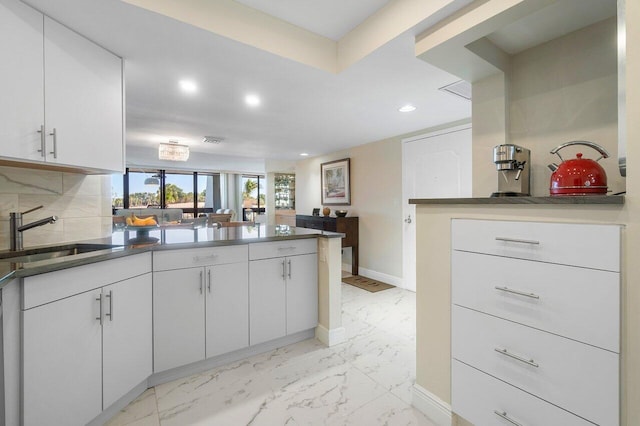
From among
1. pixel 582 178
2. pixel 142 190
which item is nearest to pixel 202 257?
pixel 582 178

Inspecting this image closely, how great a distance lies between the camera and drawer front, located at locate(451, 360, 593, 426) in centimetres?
106

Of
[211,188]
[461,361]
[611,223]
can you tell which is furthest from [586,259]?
[211,188]

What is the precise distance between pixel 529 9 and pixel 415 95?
1.24m

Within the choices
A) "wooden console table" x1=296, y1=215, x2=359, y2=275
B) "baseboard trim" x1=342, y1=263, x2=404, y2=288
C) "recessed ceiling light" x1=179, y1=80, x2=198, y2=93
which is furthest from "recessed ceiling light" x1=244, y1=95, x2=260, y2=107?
"baseboard trim" x1=342, y1=263, x2=404, y2=288

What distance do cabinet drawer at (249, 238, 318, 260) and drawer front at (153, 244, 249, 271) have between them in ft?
0.23

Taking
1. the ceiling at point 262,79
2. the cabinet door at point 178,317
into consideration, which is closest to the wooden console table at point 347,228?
the ceiling at point 262,79

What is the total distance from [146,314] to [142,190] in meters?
8.00

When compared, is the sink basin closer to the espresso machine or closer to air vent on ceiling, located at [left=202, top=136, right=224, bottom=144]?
the espresso machine

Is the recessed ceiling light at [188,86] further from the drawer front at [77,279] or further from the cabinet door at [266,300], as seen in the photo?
the cabinet door at [266,300]

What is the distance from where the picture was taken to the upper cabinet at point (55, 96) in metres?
1.30

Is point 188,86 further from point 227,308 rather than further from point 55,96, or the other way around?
point 227,308

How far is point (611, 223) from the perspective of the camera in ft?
3.06

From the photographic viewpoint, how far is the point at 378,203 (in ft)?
14.0

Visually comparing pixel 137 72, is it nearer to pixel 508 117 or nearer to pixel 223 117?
pixel 223 117
